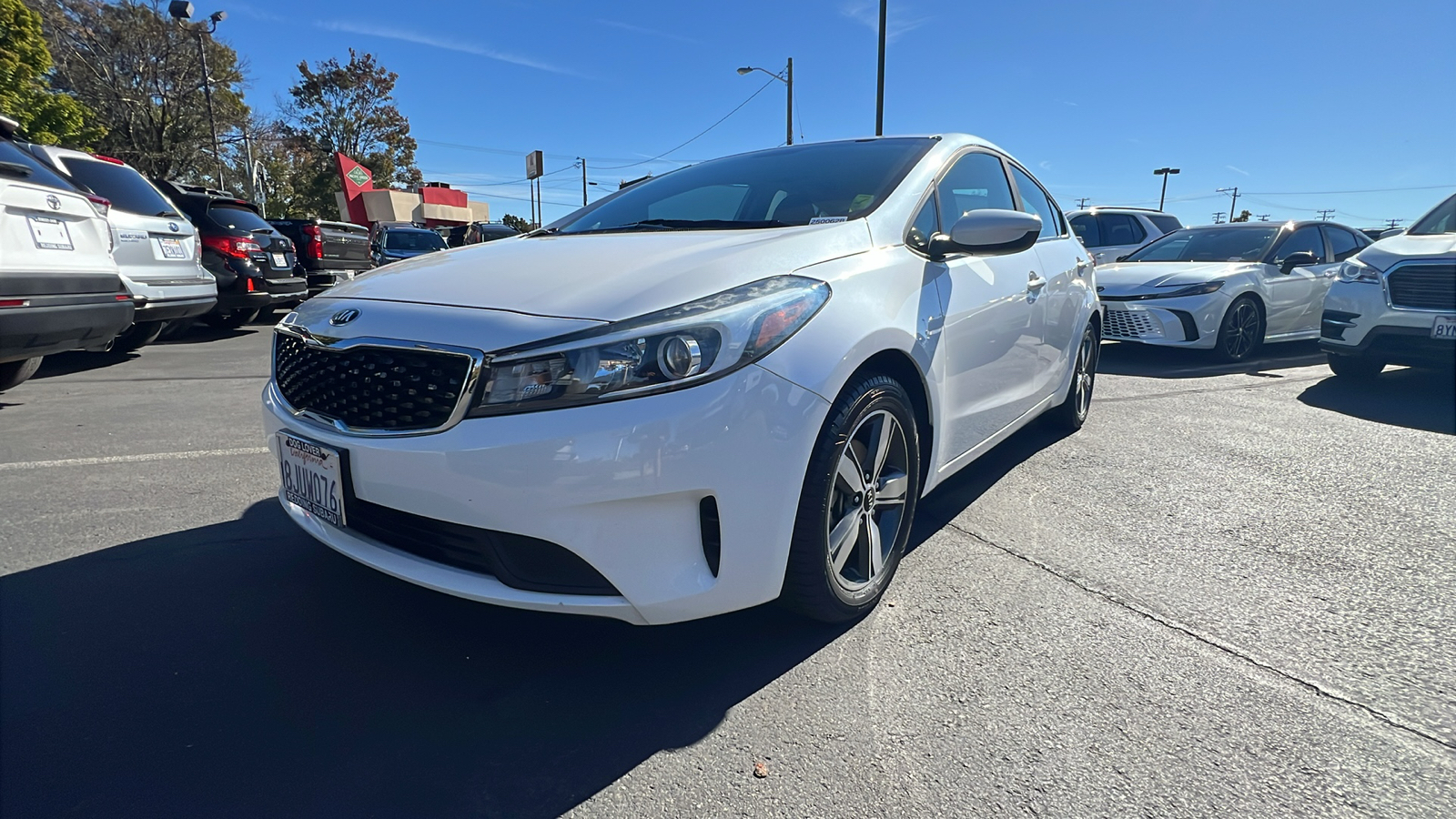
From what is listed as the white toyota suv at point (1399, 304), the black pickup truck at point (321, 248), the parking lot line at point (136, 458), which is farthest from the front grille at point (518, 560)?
the black pickup truck at point (321, 248)

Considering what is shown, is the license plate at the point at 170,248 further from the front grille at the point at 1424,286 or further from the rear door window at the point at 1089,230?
the rear door window at the point at 1089,230

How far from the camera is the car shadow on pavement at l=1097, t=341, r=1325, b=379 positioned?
7.27 m

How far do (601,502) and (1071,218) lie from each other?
38.4 feet

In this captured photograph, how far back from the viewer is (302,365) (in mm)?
2262

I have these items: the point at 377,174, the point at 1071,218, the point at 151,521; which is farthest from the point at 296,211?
the point at 151,521

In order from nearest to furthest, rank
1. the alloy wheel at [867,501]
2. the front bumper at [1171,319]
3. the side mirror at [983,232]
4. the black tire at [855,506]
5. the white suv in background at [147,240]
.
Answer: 1. the black tire at [855,506]
2. the alloy wheel at [867,501]
3. the side mirror at [983,232]
4. the white suv in background at [147,240]
5. the front bumper at [1171,319]

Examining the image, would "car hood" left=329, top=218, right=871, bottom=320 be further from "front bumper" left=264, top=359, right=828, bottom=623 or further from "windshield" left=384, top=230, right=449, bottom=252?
"windshield" left=384, top=230, right=449, bottom=252

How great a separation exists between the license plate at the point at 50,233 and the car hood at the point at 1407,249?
8.90m

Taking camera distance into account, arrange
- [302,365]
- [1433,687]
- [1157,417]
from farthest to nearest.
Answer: [1157,417] < [302,365] < [1433,687]

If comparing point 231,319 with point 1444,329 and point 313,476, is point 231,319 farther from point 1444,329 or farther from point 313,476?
point 1444,329

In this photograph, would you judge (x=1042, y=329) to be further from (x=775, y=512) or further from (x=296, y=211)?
(x=296, y=211)

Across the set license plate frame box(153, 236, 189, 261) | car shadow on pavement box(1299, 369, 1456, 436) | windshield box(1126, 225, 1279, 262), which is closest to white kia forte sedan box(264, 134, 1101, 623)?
car shadow on pavement box(1299, 369, 1456, 436)

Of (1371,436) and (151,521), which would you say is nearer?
(151,521)

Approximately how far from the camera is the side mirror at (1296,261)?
7691 mm
